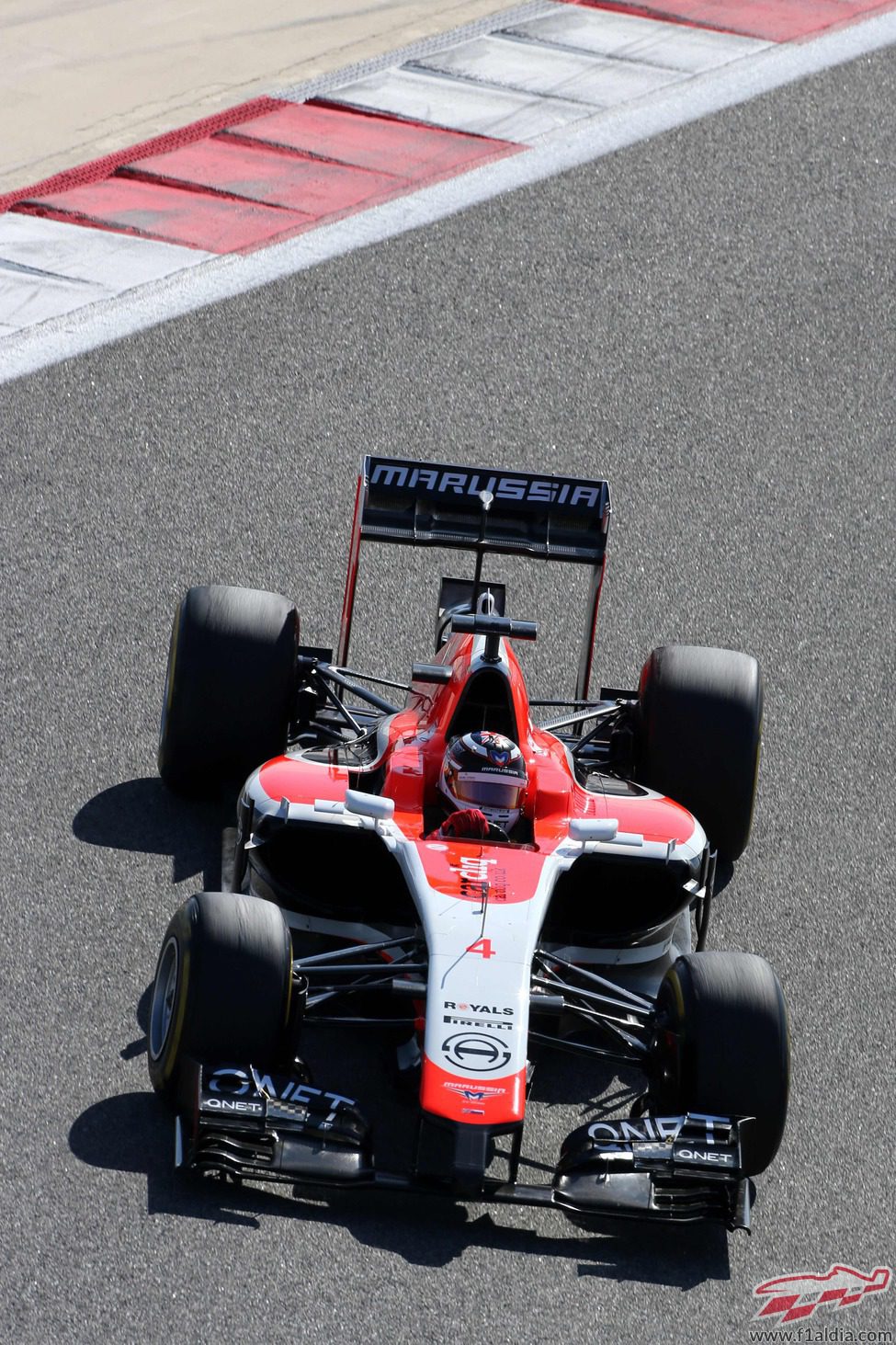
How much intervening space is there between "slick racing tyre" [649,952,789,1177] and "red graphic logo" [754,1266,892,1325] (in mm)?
370

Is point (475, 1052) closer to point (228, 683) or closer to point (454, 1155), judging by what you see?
point (454, 1155)

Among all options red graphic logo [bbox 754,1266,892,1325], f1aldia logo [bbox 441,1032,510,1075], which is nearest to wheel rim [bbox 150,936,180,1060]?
f1aldia logo [bbox 441,1032,510,1075]

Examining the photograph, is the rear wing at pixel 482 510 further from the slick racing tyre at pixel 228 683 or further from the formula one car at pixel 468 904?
the slick racing tyre at pixel 228 683

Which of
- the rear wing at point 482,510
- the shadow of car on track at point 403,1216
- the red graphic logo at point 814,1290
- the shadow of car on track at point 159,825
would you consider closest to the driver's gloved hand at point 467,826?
the shadow of car on track at point 403,1216

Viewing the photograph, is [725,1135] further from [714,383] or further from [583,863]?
[714,383]

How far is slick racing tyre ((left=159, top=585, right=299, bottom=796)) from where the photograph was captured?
27.2ft

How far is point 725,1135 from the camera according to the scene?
21.2ft

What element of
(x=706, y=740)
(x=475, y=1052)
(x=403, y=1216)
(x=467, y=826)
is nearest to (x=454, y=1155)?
(x=475, y=1052)

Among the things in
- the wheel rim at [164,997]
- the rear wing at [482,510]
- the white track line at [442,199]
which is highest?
the white track line at [442,199]

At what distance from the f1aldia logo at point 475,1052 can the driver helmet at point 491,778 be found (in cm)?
114

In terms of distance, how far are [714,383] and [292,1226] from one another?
7.19 metres

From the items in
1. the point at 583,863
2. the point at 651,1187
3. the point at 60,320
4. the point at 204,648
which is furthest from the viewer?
the point at 60,320

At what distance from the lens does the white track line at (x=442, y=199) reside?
39.5 ft

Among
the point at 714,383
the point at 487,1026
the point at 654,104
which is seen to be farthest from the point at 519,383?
the point at 487,1026
